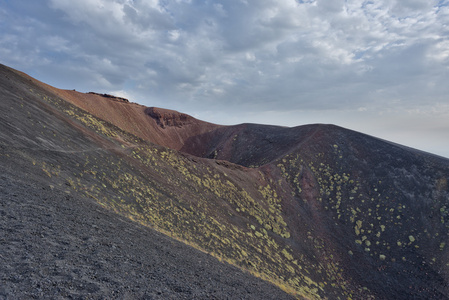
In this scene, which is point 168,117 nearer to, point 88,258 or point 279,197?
point 279,197

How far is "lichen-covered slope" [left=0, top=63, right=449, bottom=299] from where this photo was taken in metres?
19.2

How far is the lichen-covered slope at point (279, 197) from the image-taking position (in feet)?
63.1

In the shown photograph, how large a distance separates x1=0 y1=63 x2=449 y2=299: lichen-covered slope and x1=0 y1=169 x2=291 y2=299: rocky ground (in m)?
2.94

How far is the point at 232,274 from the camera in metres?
14.5

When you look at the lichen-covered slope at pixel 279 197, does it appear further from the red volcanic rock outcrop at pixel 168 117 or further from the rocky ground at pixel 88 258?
the red volcanic rock outcrop at pixel 168 117

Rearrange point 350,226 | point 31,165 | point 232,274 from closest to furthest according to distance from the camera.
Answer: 1. point 232,274
2. point 31,165
3. point 350,226

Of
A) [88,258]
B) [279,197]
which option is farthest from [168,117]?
[88,258]

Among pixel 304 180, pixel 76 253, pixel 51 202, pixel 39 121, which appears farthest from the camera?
pixel 304 180

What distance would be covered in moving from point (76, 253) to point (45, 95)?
29832 mm

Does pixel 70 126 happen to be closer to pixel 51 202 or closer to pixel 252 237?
pixel 51 202

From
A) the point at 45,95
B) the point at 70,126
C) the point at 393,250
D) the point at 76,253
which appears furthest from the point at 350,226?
the point at 45,95

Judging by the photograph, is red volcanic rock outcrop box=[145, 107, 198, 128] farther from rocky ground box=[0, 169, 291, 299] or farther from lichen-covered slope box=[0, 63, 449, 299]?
rocky ground box=[0, 169, 291, 299]

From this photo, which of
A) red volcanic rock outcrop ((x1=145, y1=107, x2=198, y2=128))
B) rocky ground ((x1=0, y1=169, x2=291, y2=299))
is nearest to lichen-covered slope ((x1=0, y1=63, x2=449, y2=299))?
rocky ground ((x1=0, y1=169, x2=291, y2=299))

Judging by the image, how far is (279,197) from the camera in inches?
1437
